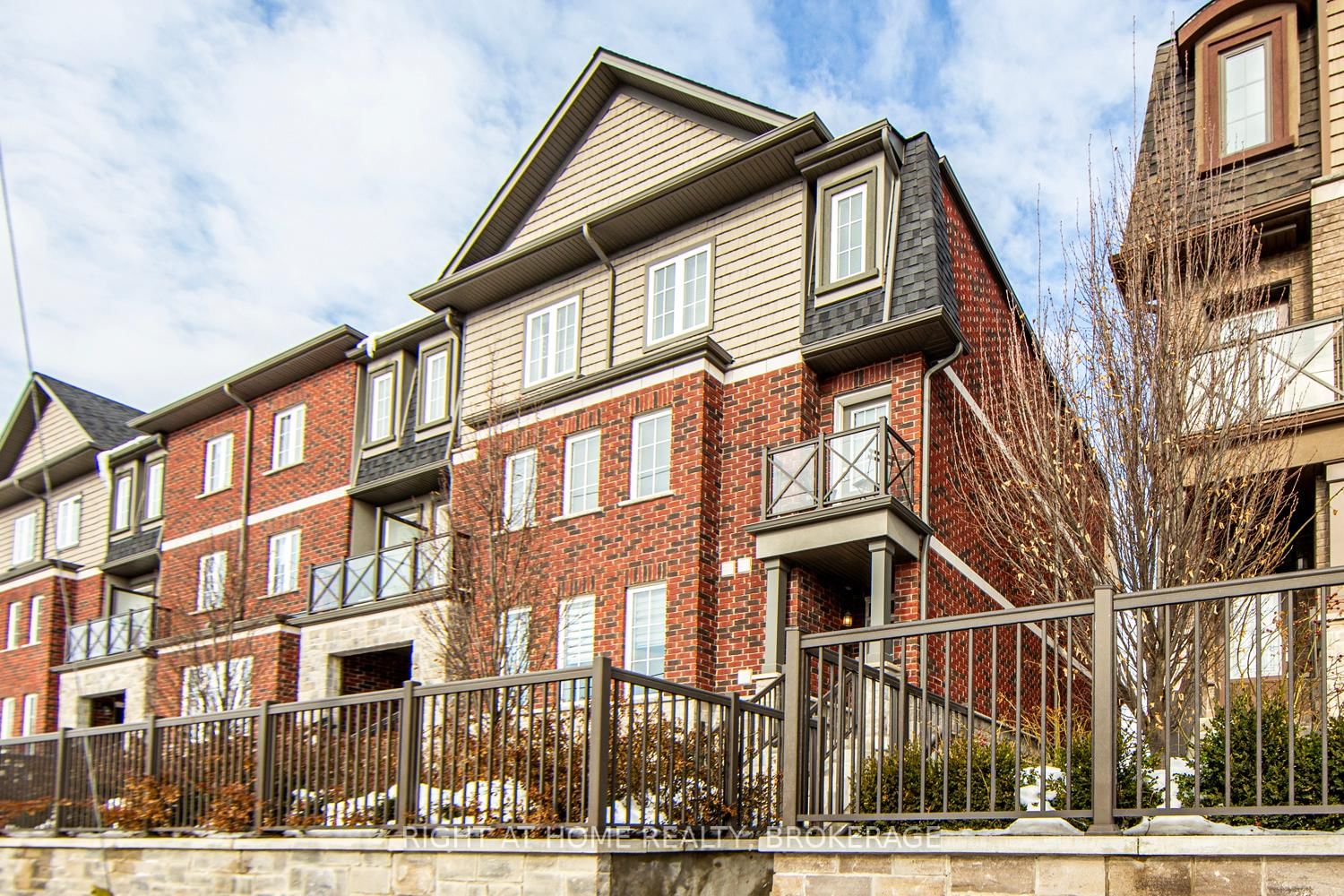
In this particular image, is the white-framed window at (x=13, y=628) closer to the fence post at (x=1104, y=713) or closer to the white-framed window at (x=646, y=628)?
the white-framed window at (x=646, y=628)

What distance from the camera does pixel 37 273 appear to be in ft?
15.0

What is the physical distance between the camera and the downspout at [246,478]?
24.8 meters

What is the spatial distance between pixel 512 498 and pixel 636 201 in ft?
16.2

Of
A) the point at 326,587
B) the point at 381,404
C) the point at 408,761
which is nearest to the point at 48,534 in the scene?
the point at 381,404

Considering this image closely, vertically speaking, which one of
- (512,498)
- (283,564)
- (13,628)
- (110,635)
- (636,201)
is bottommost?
(110,635)

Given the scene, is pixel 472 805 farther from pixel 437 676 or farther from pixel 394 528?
pixel 394 528

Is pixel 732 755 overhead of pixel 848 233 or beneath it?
beneath

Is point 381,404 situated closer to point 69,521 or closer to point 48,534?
point 69,521

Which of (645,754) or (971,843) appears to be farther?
(645,754)

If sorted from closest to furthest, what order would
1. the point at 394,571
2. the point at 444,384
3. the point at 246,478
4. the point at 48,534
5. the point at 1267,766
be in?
the point at 1267,766 → the point at 394,571 → the point at 444,384 → the point at 246,478 → the point at 48,534

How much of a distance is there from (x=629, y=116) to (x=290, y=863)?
1398 cm

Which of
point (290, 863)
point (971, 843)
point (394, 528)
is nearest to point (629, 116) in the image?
point (394, 528)

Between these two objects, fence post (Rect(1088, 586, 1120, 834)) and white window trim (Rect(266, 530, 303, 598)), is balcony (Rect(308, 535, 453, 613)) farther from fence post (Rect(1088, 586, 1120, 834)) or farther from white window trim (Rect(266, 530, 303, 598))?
fence post (Rect(1088, 586, 1120, 834))

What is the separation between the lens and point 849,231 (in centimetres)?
1711
